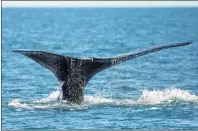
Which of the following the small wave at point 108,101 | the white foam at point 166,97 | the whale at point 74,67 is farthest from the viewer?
the white foam at point 166,97

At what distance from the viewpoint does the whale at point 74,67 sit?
15.6 meters

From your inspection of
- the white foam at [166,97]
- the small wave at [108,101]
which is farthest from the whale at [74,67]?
the white foam at [166,97]

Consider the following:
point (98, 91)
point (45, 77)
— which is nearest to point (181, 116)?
point (98, 91)

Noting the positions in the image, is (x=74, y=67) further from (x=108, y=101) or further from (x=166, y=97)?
(x=166, y=97)

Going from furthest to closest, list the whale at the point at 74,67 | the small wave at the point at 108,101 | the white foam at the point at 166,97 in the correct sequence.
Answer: the white foam at the point at 166,97 < the small wave at the point at 108,101 < the whale at the point at 74,67

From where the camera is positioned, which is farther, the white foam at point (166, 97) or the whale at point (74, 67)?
the white foam at point (166, 97)

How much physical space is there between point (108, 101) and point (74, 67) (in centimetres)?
243

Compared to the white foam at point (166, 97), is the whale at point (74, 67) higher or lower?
higher

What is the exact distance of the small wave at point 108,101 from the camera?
16.8 metres

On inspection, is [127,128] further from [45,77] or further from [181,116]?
[45,77]

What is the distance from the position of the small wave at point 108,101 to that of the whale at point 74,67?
46 cm

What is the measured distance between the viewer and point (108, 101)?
Result: 709 inches

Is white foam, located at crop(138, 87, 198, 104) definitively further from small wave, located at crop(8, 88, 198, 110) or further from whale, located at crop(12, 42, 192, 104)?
whale, located at crop(12, 42, 192, 104)

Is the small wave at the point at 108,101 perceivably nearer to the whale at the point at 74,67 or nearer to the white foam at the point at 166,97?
the white foam at the point at 166,97
